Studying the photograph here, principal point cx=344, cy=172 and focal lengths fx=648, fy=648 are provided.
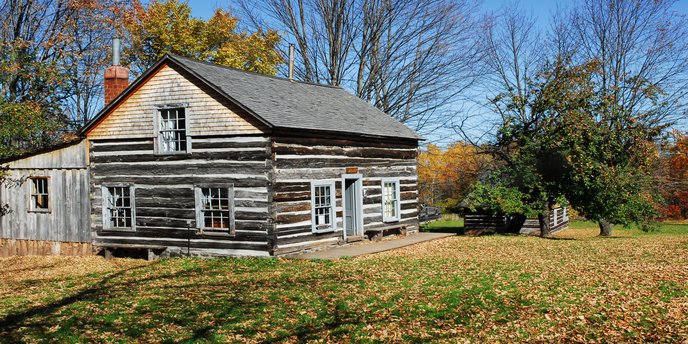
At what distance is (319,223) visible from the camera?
2045cm

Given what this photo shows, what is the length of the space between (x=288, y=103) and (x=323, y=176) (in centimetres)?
273

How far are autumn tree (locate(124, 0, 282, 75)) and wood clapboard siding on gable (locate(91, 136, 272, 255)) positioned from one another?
56.5 ft

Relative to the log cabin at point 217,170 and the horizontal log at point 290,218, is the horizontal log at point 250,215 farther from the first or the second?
the horizontal log at point 290,218

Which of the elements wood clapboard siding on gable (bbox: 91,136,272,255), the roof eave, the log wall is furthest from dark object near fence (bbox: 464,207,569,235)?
the log wall

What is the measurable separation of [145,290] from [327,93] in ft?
44.6

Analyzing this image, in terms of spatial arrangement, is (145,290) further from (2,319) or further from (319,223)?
(319,223)

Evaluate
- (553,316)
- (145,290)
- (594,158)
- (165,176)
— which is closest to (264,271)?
(145,290)

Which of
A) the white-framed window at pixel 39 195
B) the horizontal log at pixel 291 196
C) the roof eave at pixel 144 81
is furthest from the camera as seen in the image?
the white-framed window at pixel 39 195

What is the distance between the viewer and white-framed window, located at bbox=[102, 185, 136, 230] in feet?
70.1

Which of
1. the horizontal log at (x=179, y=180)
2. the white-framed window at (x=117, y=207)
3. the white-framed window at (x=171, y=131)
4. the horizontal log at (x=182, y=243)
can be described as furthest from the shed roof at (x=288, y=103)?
the horizontal log at (x=182, y=243)

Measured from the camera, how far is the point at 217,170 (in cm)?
1945

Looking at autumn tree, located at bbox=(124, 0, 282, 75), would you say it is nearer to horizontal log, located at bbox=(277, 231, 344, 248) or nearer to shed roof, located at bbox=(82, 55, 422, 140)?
shed roof, located at bbox=(82, 55, 422, 140)

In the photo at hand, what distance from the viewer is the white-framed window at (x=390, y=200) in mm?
24059

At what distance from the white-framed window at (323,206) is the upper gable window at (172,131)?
Answer: 14.2 feet
